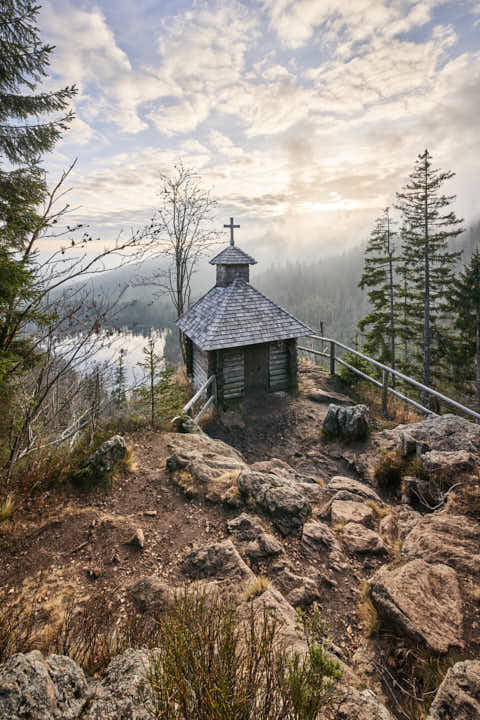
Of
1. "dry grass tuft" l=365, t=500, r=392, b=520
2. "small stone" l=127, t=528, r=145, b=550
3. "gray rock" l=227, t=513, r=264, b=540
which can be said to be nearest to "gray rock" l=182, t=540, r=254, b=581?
"gray rock" l=227, t=513, r=264, b=540

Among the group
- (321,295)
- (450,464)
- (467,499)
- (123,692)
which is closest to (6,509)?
(123,692)

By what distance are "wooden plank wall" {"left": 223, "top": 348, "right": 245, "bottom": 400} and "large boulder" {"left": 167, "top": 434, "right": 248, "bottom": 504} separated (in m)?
4.44

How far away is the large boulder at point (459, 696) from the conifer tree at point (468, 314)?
835 inches

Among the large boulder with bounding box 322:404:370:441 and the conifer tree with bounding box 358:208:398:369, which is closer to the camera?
the large boulder with bounding box 322:404:370:441

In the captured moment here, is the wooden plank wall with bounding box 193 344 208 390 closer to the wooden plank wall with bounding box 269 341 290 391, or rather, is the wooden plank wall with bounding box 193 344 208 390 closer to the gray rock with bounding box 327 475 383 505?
the wooden plank wall with bounding box 269 341 290 391

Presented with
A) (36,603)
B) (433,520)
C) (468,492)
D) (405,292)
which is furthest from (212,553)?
(405,292)

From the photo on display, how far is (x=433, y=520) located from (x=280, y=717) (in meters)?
3.59

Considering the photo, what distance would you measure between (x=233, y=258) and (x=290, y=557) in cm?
1051

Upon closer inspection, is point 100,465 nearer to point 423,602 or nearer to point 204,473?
point 204,473

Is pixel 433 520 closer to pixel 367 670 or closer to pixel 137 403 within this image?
pixel 367 670

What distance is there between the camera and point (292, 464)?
318 inches

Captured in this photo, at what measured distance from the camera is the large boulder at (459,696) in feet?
6.33

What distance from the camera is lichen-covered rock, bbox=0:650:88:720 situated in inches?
58.4

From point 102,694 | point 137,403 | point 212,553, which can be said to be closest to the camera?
point 102,694
